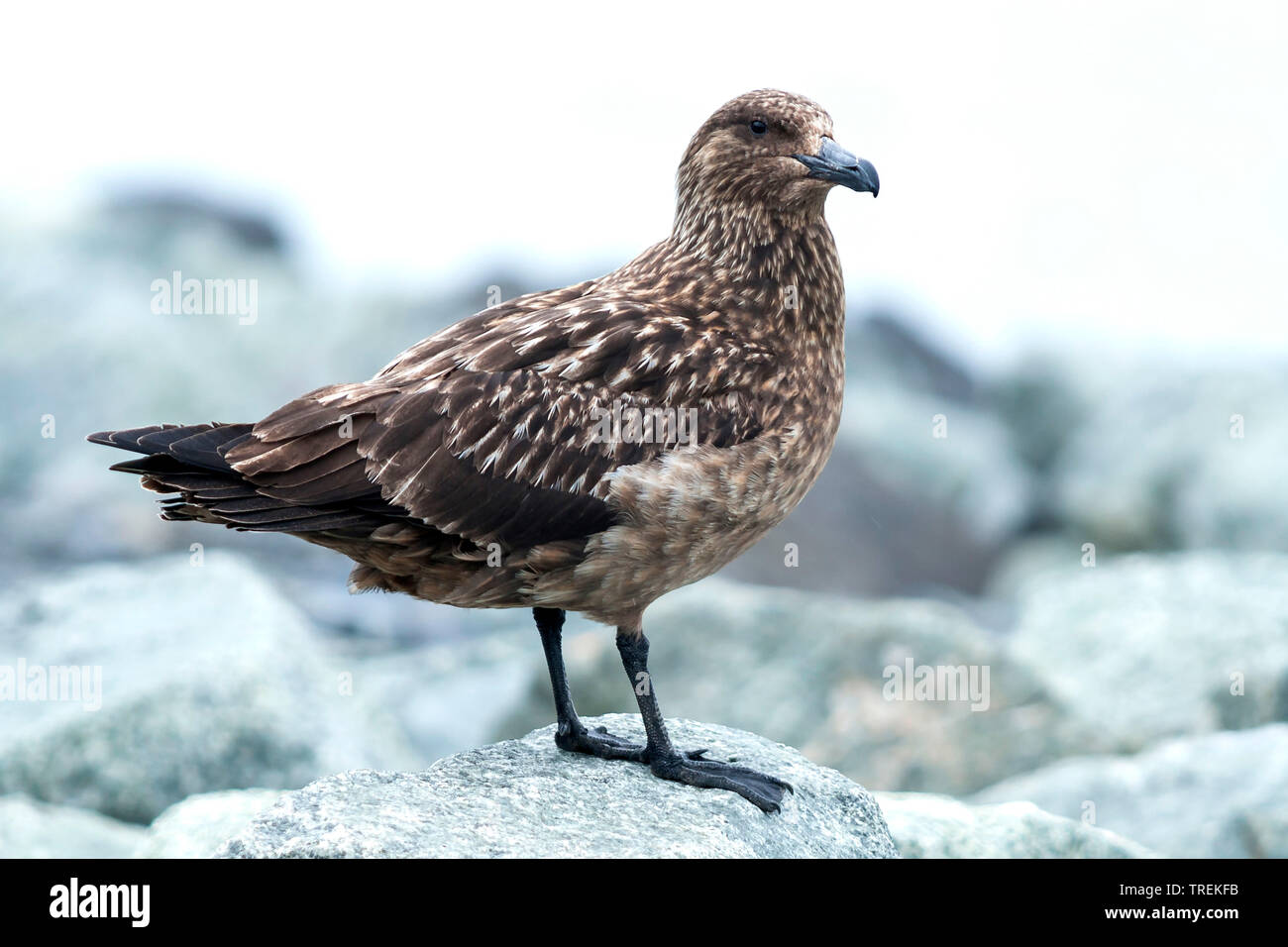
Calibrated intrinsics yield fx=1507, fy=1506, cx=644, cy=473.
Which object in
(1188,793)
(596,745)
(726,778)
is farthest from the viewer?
(1188,793)

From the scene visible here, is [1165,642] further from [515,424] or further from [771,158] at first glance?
[515,424]

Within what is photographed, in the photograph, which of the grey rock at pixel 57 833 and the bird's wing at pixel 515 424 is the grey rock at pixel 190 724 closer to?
the grey rock at pixel 57 833

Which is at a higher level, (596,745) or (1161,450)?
(1161,450)

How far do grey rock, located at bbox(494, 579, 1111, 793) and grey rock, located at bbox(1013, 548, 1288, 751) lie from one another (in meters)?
0.45

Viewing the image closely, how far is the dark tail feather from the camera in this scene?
5.73 m

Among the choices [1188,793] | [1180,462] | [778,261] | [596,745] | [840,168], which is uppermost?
[840,168]

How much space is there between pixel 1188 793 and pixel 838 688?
A: 2.35 m

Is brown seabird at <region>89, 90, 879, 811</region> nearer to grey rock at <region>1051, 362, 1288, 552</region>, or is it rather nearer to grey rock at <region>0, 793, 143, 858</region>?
grey rock at <region>0, 793, 143, 858</region>

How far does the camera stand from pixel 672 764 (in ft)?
21.4

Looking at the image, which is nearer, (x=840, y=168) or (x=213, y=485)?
(x=213, y=485)

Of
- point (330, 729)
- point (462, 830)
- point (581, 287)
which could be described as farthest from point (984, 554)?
point (462, 830)

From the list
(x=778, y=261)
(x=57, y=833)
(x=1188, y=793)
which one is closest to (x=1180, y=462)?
(x=1188, y=793)

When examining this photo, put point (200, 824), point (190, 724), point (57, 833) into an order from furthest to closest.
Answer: point (190, 724), point (57, 833), point (200, 824)

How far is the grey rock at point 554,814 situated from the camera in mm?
5594
